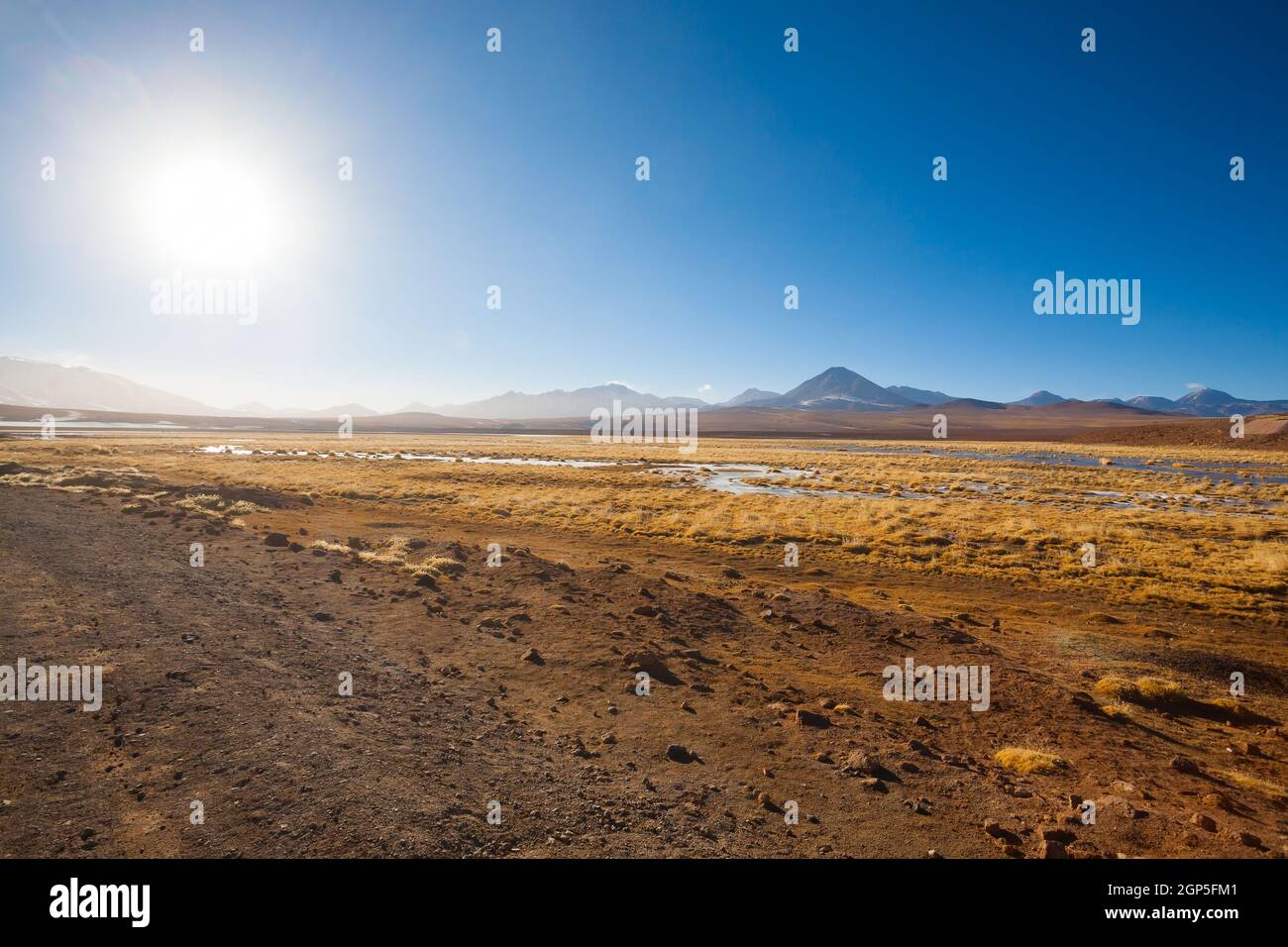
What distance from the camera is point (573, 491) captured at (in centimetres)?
3653

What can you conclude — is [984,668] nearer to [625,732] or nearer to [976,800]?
[976,800]

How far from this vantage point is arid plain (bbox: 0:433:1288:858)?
5.53 m

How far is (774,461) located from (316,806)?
206 feet

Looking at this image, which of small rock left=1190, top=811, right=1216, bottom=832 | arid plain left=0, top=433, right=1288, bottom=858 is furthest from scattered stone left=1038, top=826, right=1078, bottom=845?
small rock left=1190, top=811, right=1216, bottom=832

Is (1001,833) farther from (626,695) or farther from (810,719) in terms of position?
(626,695)

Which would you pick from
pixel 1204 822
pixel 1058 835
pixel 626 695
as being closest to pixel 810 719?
pixel 626 695

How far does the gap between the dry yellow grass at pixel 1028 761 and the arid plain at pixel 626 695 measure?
4cm

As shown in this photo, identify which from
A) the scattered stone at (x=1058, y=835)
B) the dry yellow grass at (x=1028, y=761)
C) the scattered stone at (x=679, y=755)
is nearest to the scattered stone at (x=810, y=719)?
the scattered stone at (x=679, y=755)

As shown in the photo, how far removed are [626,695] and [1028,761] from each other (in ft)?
18.0

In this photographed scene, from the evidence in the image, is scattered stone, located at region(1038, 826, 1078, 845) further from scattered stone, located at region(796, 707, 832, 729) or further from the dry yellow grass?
scattered stone, located at region(796, 707, 832, 729)

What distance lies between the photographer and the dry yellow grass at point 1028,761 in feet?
23.1

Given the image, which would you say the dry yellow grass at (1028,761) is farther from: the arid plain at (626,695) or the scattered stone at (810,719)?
the scattered stone at (810,719)

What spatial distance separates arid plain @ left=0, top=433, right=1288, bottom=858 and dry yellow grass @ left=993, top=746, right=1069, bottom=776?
4cm
